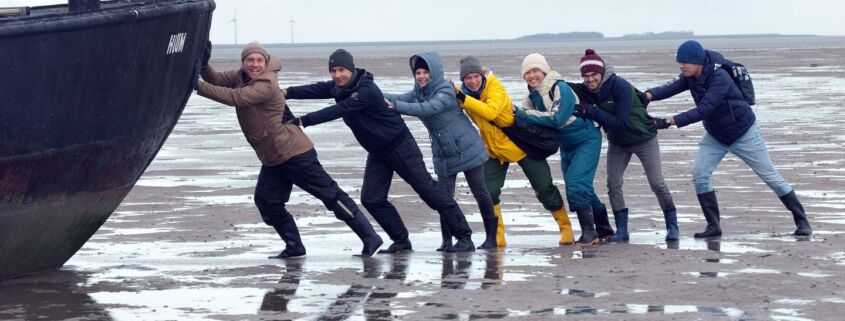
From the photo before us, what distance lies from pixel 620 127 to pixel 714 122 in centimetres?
80

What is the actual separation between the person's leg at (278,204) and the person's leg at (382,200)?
0.54 m

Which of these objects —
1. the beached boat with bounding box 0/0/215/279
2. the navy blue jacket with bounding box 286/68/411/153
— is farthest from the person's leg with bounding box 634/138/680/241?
the beached boat with bounding box 0/0/215/279

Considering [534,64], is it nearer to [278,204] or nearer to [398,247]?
[398,247]

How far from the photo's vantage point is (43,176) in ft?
30.0

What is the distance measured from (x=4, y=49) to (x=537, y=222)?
16.6 feet

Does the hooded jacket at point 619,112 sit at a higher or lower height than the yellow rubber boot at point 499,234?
higher

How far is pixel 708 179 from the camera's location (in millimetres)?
11406

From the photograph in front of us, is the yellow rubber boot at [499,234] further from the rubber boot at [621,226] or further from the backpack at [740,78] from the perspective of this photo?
the backpack at [740,78]

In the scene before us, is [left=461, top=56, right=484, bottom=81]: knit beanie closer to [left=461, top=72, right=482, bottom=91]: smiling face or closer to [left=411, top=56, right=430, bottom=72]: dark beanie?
[left=461, top=72, right=482, bottom=91]: smiling face

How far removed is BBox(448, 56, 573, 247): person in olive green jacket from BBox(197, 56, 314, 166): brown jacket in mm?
1164

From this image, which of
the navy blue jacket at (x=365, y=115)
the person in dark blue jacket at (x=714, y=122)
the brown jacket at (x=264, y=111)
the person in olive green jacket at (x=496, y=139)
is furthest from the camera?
the person in dark blue jacket at (x=714, y=122)

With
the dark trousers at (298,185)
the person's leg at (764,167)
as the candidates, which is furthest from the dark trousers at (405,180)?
the person's leg at (764,167)

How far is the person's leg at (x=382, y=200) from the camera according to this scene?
10805 mm

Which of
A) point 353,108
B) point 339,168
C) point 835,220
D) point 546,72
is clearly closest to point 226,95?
point 353,108
